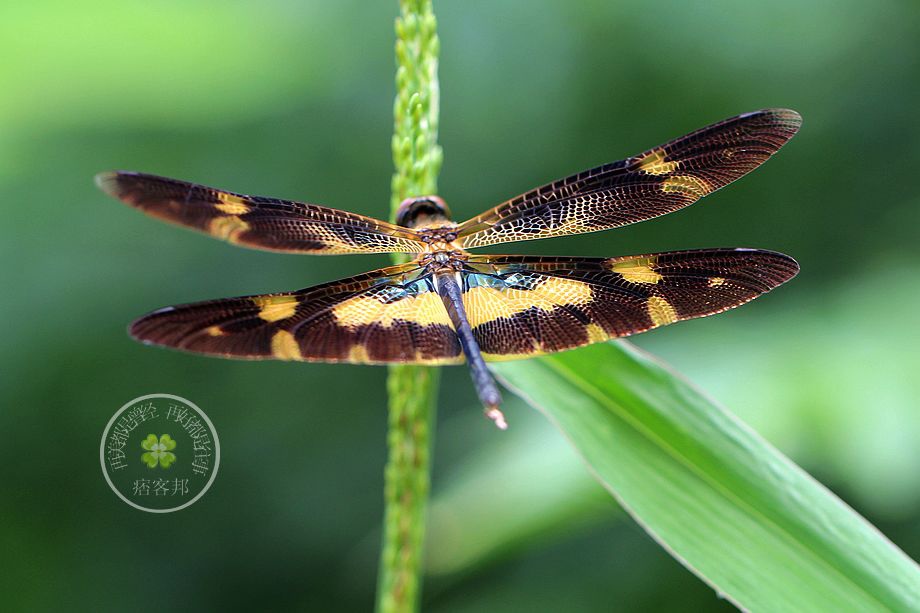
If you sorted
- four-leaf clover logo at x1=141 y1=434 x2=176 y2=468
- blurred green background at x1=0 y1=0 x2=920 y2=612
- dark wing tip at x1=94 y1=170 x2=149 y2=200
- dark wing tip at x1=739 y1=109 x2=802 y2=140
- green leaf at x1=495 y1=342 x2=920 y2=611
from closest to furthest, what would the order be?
green leaf at x1=495 y1=342 x2=920 y2=611 → dark wing tip at x1=94 y1=170 x2=149 y2=200 → dark wing tip at x1=739 y1=109 x2=802 y2=140 → four-leaf clover logo at x1=141 y1=434 x2=176 y2=468 → blurred green background at x1=0 y1=0 x2=920 y2=612

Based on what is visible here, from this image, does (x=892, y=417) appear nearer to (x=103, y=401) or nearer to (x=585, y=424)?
(x=585, y=424)

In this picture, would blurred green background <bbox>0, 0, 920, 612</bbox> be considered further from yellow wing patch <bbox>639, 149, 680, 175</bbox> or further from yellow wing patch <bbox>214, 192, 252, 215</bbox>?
yellow wing patch <bbox>214, 192, 252, 215</bbox>

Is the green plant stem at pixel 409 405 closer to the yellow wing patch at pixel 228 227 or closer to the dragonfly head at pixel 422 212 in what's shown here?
the dragonfly head at pixel 422 212

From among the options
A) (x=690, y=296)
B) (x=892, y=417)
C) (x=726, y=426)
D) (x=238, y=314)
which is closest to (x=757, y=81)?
(x=892, y=417)

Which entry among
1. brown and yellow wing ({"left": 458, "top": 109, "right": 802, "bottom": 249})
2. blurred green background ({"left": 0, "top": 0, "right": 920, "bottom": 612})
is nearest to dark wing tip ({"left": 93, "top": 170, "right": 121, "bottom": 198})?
brown and yellow wing ({"left": 458, "top": 109, "right": 802, "bottom": 249})

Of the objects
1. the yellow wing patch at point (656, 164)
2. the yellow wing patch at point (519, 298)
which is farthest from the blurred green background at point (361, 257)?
the yellow wing patch at point (656, 164)

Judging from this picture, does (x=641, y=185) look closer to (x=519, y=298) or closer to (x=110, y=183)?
(x=519, y=298)

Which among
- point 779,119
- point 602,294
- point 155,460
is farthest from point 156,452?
point 779,119

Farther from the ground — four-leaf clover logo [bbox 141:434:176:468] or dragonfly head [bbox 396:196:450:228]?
dragonfly head [bbox 396:196:450:228]
